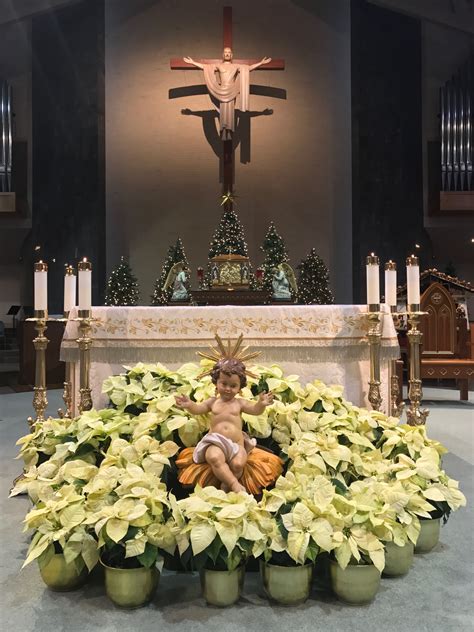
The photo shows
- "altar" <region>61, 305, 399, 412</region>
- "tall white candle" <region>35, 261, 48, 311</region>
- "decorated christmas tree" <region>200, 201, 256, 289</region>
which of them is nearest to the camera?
"tall white candle" <region>35, 261, 48, 311</region>

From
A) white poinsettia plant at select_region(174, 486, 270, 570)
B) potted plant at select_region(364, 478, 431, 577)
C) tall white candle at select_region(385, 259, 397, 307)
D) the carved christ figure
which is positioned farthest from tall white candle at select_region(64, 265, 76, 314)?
the carved christ figure

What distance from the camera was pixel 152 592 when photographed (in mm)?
1900

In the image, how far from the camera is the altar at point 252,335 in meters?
3.38

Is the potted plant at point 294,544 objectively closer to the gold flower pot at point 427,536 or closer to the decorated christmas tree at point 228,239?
the gold flower pot at point 427,536

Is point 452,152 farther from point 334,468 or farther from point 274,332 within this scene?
point 334,468

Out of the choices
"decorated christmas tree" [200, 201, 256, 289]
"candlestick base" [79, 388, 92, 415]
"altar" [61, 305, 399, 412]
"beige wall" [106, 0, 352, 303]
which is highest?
"beige wall" [106, 0, 352, 303]

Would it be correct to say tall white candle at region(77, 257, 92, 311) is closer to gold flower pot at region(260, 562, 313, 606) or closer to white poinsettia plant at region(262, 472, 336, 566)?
white poinsettia plant at region(262, 472, 336, 566)

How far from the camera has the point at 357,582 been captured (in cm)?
186

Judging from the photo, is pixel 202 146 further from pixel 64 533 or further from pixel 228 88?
pixel 64 533

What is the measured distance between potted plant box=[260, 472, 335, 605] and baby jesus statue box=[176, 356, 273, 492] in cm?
26

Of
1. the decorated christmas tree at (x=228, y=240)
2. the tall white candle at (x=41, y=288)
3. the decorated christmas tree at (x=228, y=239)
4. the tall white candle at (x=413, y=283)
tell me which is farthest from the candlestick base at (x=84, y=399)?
the decorated christmas tree at (x=228, y=239)

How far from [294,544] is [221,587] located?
0.91 ft

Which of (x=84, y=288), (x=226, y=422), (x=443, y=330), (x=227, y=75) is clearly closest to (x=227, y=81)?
(x=227, y=75)

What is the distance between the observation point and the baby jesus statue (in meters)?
2.17
